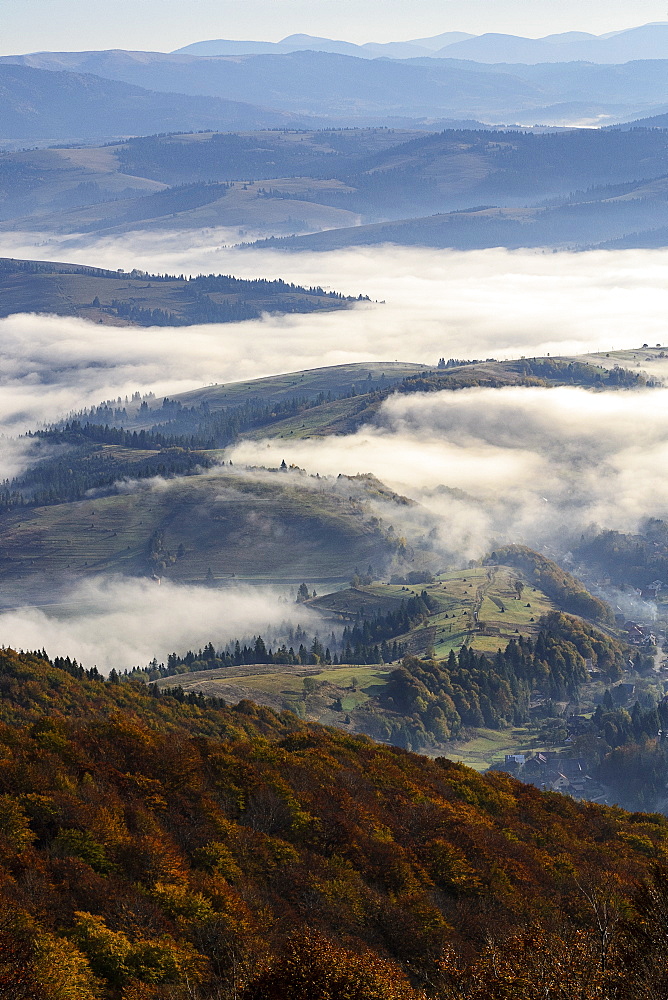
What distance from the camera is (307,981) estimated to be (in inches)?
2891

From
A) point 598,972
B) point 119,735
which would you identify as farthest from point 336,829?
point 598,972

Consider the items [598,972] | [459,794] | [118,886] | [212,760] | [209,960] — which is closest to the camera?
[598,972]

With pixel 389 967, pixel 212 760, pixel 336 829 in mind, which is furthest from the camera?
pixel 212 760

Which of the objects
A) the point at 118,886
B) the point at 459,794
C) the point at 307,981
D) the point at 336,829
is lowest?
the point at 459,794

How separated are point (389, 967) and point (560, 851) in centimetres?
7193

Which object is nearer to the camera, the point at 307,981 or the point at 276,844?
the point at 307,981

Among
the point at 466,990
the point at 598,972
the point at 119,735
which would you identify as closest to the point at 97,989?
the point at 466,990

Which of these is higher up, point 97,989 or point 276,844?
point 97,989

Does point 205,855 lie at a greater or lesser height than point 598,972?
lesser

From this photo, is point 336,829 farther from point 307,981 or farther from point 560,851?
point 307,981

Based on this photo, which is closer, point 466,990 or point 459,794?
point 466,990

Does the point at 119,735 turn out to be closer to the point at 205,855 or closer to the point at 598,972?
the point at 205,855

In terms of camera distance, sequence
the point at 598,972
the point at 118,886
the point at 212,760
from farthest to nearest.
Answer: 1. the point at 212,760
2. the point at 118,886
3. the point at 598,972

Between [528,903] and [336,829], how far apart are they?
2277 cm
